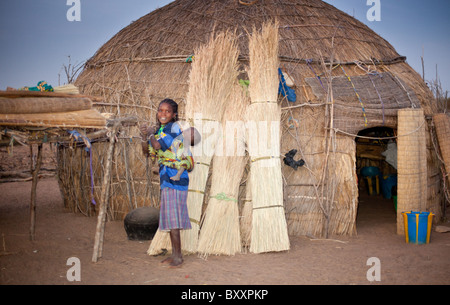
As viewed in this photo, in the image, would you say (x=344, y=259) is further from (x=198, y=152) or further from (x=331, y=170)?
(x=198, y=152)

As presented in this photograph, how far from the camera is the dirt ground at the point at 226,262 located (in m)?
4.17

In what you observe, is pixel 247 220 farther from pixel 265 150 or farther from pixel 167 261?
pixel 167 261

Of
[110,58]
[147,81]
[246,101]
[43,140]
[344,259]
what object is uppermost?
[110,58]

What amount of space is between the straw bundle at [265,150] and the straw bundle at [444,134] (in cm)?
306

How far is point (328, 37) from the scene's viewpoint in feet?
24.0

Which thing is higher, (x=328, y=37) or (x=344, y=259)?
(x=328, y=37)

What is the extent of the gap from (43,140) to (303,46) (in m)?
4.31

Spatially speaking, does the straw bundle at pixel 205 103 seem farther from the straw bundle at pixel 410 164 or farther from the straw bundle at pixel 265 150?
the straw bundle at pixel 410 164

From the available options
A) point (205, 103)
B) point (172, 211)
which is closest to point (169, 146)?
point (172, 211)

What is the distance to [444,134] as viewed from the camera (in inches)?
268

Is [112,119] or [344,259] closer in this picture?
[112,119]

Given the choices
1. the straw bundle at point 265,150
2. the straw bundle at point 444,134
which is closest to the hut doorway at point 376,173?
the straw bundle at point 444,134
